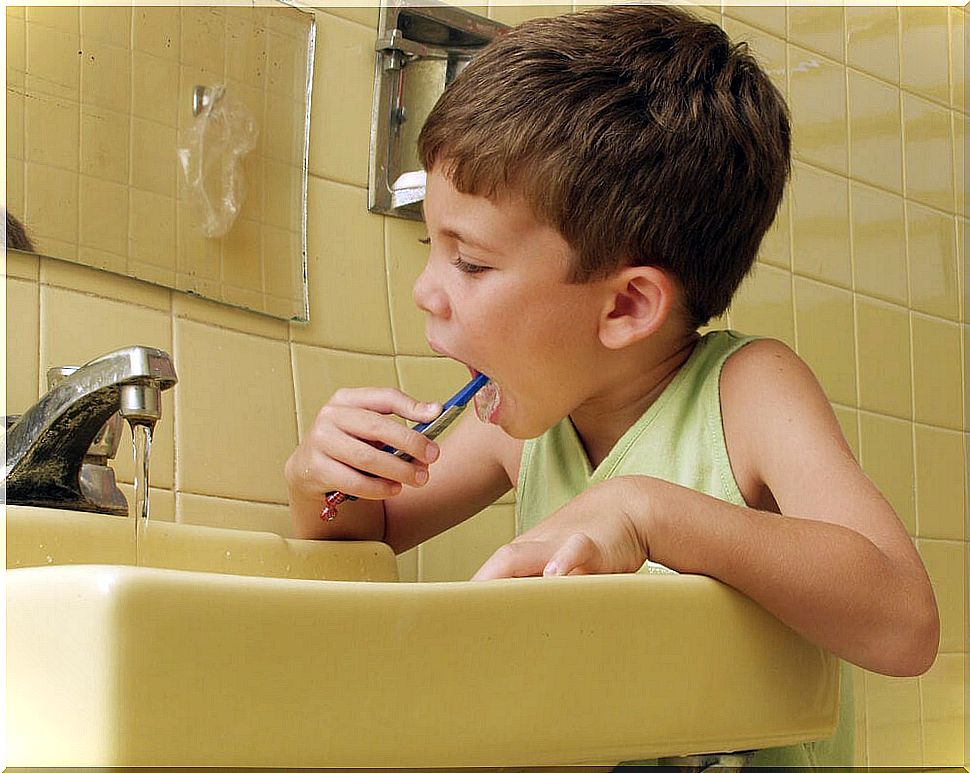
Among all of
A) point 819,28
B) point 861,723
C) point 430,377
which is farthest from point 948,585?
point 430,377

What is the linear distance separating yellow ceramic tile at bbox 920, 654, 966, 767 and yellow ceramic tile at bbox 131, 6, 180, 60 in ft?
3.98

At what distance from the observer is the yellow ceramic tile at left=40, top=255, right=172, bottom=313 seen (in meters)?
0.91

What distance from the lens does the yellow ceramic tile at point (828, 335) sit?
1547 millimetres

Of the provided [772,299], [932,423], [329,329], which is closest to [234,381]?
[329,329]

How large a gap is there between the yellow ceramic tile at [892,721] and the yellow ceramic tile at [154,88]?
1.08m

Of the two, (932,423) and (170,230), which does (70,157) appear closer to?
(170,230)

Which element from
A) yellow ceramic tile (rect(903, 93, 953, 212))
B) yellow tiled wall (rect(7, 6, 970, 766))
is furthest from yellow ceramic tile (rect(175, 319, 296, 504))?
yellow ceramic tile (rect(903, 93, 953, 212))

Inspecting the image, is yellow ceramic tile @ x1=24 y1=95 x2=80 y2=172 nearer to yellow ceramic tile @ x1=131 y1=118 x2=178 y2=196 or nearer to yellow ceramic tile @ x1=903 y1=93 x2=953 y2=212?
yellow ceramic tile @ x1=131 y1=118 x2=178 y2=196

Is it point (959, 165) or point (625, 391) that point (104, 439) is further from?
point (959, 165)

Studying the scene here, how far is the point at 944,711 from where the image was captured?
1643 millimetres

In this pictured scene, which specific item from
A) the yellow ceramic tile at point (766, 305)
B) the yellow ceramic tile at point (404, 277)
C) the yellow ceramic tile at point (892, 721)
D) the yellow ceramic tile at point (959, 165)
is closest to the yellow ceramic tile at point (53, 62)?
the yellow ceramic tile at point (404, 277)

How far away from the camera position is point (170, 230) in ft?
3.21

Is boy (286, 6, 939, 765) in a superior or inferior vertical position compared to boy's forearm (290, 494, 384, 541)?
superior

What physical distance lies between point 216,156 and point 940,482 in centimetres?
111
